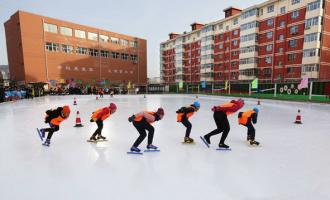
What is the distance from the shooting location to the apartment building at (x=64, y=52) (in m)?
34.0

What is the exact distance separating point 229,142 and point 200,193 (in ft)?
9.41

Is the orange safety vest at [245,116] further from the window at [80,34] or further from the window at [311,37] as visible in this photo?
the window at [80,34]

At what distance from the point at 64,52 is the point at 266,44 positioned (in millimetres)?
40715

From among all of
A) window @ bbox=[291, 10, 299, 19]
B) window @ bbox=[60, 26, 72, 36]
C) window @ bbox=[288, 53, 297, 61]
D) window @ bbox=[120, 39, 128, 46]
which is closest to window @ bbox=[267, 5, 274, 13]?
window @ bbox=[291, 10, 299, 19]

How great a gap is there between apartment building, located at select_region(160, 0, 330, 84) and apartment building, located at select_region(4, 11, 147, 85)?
19675 millimetres

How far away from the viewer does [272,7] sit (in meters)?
33.1

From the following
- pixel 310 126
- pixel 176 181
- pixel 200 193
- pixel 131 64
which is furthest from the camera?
pixel 131 64

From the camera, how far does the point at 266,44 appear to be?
34.6 m

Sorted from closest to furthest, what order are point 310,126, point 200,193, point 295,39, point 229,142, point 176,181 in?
point 200,193, point 176,181, point 229,142, point 310,126, point 295,39

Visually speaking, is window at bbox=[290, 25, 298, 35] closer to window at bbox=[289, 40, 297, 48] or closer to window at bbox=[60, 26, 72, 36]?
window at bbox=[289, 40, 297, 48]

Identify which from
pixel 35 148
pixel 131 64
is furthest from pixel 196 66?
pixel 35 148

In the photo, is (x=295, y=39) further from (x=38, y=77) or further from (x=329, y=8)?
(x=38, y=77)

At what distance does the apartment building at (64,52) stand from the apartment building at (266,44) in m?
19.7

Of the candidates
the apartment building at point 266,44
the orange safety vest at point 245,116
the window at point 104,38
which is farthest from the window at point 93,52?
the orange safety vest at point 245,116
